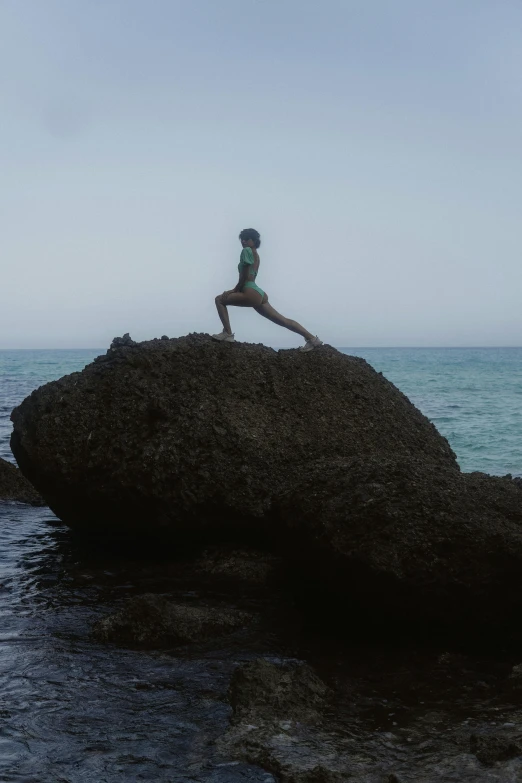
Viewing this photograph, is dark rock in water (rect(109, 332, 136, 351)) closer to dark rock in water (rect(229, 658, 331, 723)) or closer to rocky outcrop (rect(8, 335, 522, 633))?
rocky outcrop (rect(8, 335, 522, 633))

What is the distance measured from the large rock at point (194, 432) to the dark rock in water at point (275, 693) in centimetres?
257

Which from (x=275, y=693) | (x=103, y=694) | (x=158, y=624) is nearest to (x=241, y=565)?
(x=158, y=624)

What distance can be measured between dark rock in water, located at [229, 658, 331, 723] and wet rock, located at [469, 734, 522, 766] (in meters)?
0.85

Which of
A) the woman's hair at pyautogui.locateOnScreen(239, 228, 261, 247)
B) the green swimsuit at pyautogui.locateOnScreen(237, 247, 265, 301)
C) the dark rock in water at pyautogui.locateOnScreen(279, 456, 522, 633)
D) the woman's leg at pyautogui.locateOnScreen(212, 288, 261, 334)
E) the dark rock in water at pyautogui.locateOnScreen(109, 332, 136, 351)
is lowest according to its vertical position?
the dark rock in water at pyautogui.locateOnScreen(279, 456, 522, 633)

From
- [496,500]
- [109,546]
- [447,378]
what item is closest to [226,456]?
[109,546]

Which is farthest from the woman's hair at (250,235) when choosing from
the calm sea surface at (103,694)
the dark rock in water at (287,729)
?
the dark rock in water at (287,729)

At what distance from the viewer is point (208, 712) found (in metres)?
4.57

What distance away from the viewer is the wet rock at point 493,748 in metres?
3.98

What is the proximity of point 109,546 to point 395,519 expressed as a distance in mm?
3676

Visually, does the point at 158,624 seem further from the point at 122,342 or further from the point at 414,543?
the point at 122,342

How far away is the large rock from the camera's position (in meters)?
7.42

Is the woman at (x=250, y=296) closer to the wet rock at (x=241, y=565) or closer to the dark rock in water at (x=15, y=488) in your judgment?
the wet rock at (x=241, y=565)

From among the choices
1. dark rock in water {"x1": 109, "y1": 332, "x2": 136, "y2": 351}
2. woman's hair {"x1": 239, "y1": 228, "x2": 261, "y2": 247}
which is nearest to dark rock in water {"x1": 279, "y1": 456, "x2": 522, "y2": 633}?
dark rock in water {"x1": 109, "y1": 332, "x2": 136, "y2": 351}

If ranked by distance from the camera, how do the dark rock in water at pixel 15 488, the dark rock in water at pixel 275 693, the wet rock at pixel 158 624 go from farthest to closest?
the dark rock in water at pixel 15 488
the wet rock at pixel 158 624
the dark rock in water at pixel 275 693
